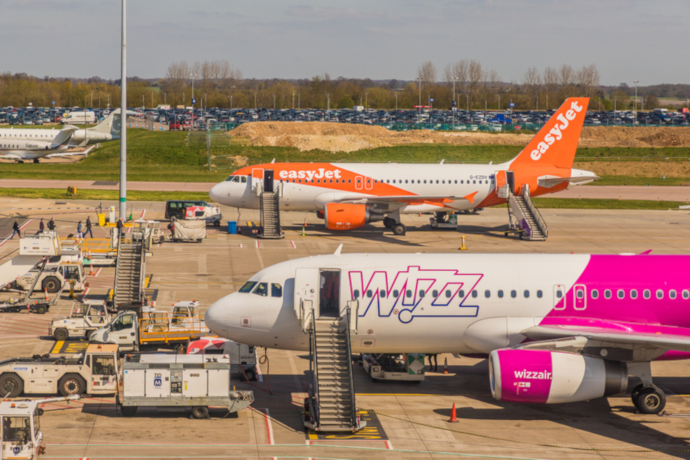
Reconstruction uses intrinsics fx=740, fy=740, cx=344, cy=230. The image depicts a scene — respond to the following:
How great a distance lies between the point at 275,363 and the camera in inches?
1164

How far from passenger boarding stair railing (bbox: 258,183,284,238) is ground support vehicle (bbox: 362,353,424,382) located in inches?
1229

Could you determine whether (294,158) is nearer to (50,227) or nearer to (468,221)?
(468,221)

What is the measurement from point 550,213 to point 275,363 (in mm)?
52175

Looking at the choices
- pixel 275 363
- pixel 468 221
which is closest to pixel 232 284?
pixel 275 363

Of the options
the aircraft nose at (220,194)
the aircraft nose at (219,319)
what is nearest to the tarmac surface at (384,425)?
the aircraft nose at (219,319)

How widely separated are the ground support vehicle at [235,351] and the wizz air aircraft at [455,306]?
2.69 meters

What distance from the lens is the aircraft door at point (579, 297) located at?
25.1m

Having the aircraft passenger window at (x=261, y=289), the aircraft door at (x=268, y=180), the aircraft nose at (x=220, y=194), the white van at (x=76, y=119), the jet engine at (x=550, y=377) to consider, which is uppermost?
the white van at (x=76, y=119)

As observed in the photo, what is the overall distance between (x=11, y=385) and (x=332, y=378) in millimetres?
10666

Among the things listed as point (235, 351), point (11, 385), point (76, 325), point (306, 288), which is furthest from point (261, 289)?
point (76, 325)

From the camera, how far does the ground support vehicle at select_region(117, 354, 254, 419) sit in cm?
2273

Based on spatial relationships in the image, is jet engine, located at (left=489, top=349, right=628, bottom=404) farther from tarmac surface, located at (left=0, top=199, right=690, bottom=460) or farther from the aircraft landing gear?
the aircraft landing gear

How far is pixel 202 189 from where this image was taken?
87.4 meters

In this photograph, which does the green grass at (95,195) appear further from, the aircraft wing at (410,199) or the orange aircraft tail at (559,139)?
the orange aircraft tail at (559,139)
